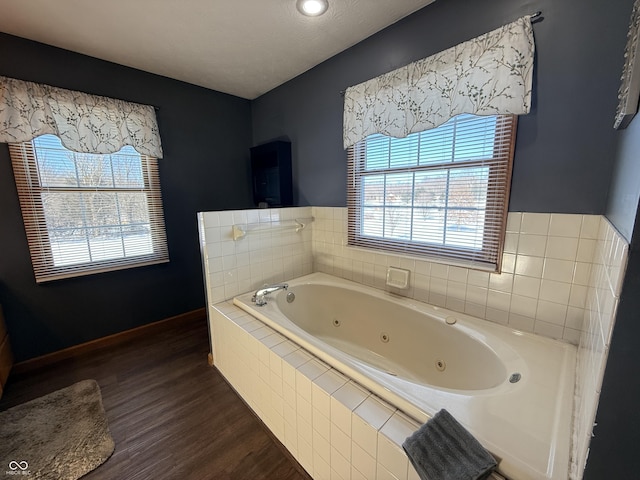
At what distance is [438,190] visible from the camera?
1.67m

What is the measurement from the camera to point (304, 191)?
2.59 metres

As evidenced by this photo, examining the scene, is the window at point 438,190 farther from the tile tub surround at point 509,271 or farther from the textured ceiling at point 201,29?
the textured ceiling at point 201,29

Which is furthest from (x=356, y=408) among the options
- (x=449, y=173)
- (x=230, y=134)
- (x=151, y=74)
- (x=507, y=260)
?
(x=151, y=74)

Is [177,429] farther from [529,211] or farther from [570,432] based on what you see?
[529,211]

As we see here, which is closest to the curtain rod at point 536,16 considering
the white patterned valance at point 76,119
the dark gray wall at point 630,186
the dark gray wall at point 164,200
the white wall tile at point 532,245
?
the dark gray wall at point 630,186

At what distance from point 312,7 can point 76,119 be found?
6.31 ft

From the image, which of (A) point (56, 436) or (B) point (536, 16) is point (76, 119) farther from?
(B) point (536, 16)

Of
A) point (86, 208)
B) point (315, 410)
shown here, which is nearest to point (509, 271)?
point (315, 410)

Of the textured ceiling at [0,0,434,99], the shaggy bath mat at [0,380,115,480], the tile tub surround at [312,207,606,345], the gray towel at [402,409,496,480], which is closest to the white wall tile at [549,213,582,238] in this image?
the tile tub surround at [312,207,606,345]

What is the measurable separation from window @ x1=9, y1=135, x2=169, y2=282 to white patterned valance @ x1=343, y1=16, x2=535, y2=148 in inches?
79.1

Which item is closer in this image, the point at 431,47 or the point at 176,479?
the point at 176,479

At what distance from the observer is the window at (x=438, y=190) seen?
1431 mm

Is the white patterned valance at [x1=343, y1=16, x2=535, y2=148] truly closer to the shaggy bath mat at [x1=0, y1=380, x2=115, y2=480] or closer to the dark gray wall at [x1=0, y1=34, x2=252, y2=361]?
the dark gray wall at [x1=0, y1=34, x2=252, y2=361]

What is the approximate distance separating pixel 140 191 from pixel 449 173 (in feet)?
8.43
